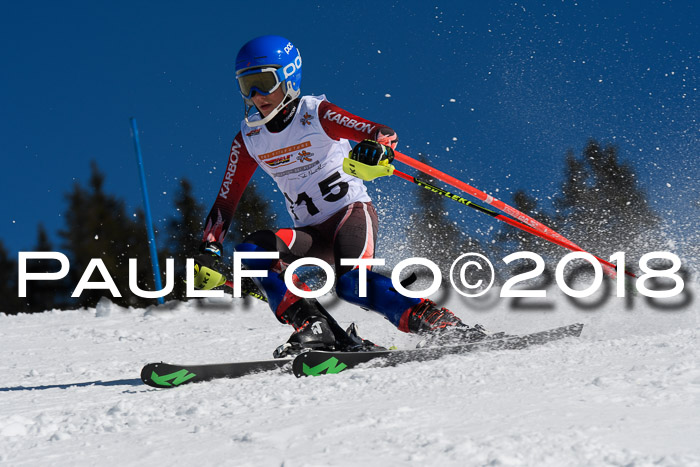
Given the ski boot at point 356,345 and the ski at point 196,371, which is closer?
the ski at point 196,371

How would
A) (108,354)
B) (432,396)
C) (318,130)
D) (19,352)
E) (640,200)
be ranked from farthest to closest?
(640,200), (19,352), (108,354), (318,130), (432,396)

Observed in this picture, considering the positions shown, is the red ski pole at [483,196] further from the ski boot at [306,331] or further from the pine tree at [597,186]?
the pine tree at [597,186]

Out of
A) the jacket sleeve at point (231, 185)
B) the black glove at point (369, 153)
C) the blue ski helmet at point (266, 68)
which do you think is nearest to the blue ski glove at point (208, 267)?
the jacket sleeve at point (231, 185)

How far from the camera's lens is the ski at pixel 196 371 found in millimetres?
3131

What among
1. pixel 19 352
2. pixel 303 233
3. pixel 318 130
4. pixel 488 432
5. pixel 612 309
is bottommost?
pixel 19 352

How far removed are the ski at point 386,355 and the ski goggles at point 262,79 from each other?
1637mm

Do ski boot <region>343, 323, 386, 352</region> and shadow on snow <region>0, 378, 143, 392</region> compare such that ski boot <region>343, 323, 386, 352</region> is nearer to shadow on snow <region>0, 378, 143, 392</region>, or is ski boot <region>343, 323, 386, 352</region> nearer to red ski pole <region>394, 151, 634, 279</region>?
red ski pole <region>394, 151, 634, 279</region>

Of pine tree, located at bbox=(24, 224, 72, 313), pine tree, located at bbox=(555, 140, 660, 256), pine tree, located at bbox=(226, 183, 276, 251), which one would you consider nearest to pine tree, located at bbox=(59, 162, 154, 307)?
pine tree, located at bbox=(24, 224, 72, 313)

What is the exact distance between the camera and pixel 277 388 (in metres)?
2.65

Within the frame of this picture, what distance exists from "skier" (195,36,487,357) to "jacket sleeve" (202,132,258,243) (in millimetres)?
52

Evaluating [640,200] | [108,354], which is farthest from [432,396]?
[640,200]

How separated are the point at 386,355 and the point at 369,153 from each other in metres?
1.07

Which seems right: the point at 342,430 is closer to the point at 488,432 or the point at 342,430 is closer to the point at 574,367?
the point at 488,432

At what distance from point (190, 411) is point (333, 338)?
1309 mm
